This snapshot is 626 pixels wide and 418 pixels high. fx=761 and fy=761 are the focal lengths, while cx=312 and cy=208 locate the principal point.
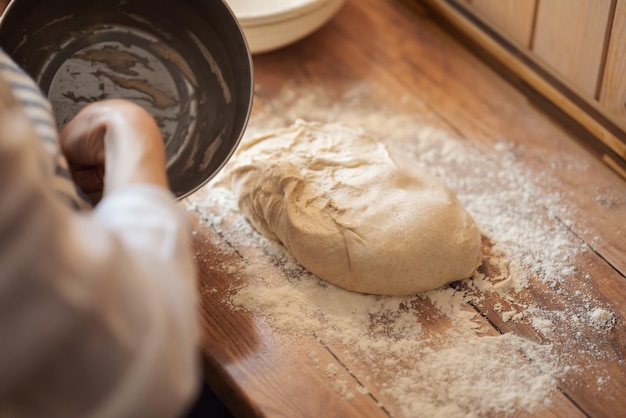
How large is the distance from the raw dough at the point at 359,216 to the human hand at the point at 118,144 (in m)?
0.34

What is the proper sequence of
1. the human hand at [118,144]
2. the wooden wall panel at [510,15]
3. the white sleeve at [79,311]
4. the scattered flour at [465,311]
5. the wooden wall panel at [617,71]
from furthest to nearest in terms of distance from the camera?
the wooden wall panel at [510,15]
the wooden wall panel at [617,71]
the scattered flour at [465,311]
the human hand at [118,144]
the white sleeve at [79,311]

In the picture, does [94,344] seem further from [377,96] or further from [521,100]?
[521,100]

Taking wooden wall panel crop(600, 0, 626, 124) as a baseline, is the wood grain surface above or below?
below

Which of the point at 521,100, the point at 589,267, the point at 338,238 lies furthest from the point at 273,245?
the point at 521,100

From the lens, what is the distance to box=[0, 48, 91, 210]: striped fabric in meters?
0.91

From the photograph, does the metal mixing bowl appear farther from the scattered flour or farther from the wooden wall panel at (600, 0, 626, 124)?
the wooden wall panel at (600, 0, 626, 124)

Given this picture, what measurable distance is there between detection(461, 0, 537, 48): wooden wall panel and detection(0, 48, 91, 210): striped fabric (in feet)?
3.47

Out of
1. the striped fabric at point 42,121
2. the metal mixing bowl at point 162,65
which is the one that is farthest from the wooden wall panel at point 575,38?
the striped fabric at point 42,121

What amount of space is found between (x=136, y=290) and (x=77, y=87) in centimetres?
71

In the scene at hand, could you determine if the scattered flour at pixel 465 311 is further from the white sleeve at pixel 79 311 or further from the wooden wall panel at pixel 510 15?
the white sleeve at pixel 79 311

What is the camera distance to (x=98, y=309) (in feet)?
2.23

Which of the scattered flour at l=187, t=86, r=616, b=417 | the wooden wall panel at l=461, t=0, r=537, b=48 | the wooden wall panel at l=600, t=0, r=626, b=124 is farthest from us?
the wooden wall panel at l=461, t=0, r=537, b=48

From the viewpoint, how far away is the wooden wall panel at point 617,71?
138 centimetres

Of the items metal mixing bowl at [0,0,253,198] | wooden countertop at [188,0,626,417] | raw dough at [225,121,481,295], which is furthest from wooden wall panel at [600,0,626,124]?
metal mixing bowl at [0,0,253,198]
